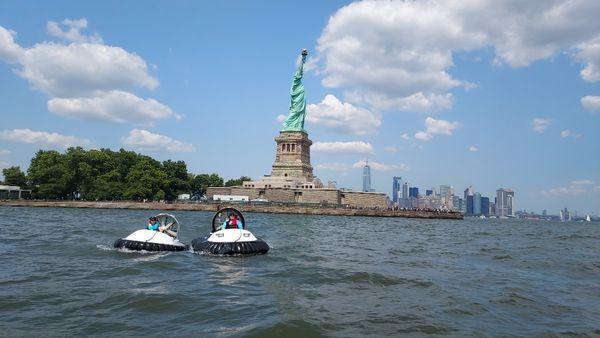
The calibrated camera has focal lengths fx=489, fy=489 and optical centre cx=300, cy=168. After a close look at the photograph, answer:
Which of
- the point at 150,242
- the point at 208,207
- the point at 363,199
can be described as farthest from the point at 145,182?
the point at 150,242

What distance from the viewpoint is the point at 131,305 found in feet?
38.7

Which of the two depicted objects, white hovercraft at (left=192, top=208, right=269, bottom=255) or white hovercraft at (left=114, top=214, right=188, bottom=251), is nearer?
white hovercraft at (left=192, top=208, right=269, bottom=255)

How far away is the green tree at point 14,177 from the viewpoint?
10281 cm

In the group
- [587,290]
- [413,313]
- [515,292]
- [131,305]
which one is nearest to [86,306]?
[131,305]

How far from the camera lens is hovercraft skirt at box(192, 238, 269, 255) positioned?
21.5m

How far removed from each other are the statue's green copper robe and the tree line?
29.5m

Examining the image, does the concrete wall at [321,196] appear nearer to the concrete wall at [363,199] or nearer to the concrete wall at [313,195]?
the concrete wall at [313,195]

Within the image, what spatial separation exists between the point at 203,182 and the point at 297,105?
112 ft

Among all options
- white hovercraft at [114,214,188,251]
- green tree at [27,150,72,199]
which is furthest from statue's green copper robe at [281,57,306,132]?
white hovercraft at [114,214,188,251]

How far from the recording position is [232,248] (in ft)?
70.4

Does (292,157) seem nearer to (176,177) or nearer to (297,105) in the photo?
(297,105)

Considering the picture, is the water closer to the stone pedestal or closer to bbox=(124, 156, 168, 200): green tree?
bbox=(124, 156, 168, 200): green tree

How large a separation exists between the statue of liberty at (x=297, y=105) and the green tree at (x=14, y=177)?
5717 centimetres

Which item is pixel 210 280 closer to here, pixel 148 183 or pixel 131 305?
pixel 131 305
